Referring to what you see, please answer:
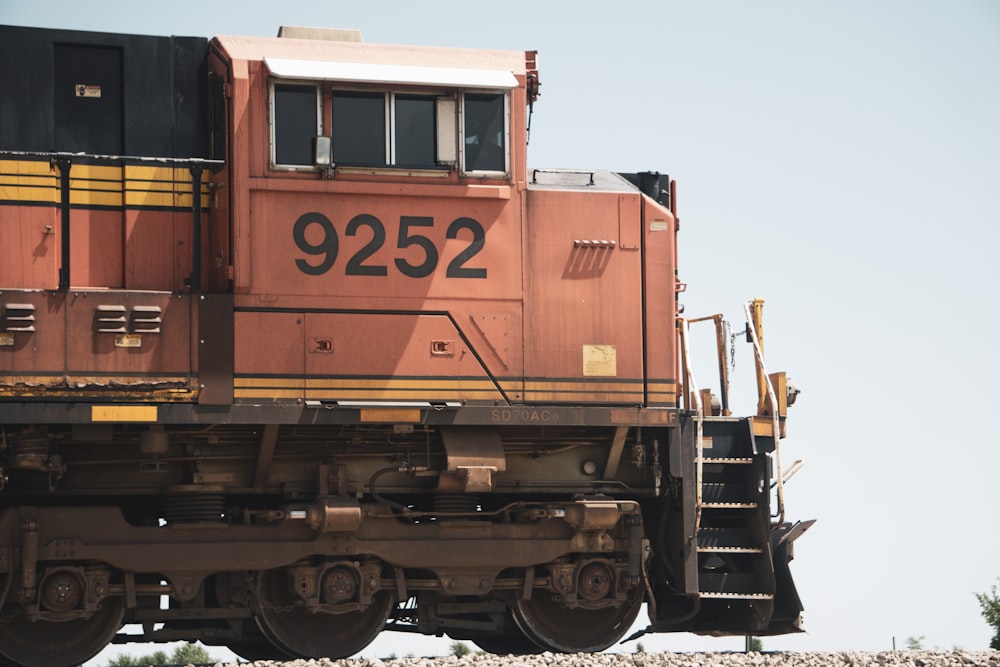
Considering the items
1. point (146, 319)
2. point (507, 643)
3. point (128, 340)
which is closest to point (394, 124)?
point (146, 319)

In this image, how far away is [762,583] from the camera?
12945 mm

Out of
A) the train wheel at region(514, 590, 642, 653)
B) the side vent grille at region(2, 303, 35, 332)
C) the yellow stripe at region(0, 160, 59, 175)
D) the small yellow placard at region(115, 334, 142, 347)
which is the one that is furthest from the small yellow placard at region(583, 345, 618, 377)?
the yellow stripe at region(0, 160, 59, 175)

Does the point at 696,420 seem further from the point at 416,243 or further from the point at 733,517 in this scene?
the point at 416,243

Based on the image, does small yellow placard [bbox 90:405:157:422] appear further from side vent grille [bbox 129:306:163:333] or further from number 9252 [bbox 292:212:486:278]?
number 9252 [bbox 292:212:486:278]

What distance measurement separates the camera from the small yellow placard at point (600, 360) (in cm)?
1228

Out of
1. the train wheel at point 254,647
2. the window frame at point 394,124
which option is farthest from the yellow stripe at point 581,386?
the train wheel at point 254,647

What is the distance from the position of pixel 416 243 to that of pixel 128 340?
2.56 meters

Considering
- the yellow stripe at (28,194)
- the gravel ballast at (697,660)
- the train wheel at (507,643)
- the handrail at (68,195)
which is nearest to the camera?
the gravel ballast at (697,660)

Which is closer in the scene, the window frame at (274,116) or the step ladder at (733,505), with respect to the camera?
the window frame at (274,116)

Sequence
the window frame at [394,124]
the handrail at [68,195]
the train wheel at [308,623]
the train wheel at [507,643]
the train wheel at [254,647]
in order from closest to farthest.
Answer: the handrail at [68,195]
the window frame at [394,124]
the train wheel at [308,623]
the train wheel at [254,647]
the train wheel at [507,643]

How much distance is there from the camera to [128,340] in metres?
11.3

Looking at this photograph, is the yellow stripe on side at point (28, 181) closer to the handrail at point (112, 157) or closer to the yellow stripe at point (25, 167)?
the yellow stripe at point (25, 167)

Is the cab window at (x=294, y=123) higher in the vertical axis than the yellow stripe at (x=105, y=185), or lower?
higher

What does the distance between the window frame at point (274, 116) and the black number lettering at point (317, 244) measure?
44 centimetres
